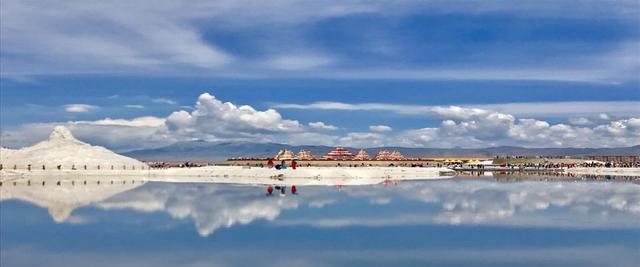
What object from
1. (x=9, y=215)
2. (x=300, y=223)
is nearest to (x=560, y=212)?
(x=300, y=223)

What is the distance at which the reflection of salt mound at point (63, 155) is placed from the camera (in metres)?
96.5

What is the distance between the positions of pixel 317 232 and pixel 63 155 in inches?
3252

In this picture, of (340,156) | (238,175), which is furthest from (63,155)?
(340,156)

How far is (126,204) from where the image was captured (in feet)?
127

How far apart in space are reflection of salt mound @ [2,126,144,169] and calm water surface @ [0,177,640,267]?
2230 inches

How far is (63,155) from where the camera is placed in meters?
99.1

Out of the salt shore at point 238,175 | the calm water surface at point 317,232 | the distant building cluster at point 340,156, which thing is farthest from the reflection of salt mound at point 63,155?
the distant building cluster at point 340,156

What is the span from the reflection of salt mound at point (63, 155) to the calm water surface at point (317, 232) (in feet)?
186

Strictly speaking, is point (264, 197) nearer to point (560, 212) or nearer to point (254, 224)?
point (254, 224)

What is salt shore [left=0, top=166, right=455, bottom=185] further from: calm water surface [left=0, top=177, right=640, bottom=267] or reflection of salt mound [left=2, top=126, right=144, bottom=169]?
calm water surface [left=0, top=177, right=640, bottom=267]

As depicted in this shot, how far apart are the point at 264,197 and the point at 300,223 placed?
14.9 meters

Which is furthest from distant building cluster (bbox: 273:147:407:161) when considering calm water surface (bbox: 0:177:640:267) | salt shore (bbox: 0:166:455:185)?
calm water surface (bbox: 0:177:640:267)

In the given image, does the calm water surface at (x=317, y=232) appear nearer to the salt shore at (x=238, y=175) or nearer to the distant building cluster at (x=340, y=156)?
the salt shore at (x=238, y=175)

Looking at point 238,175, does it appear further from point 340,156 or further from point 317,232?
point 340,156
